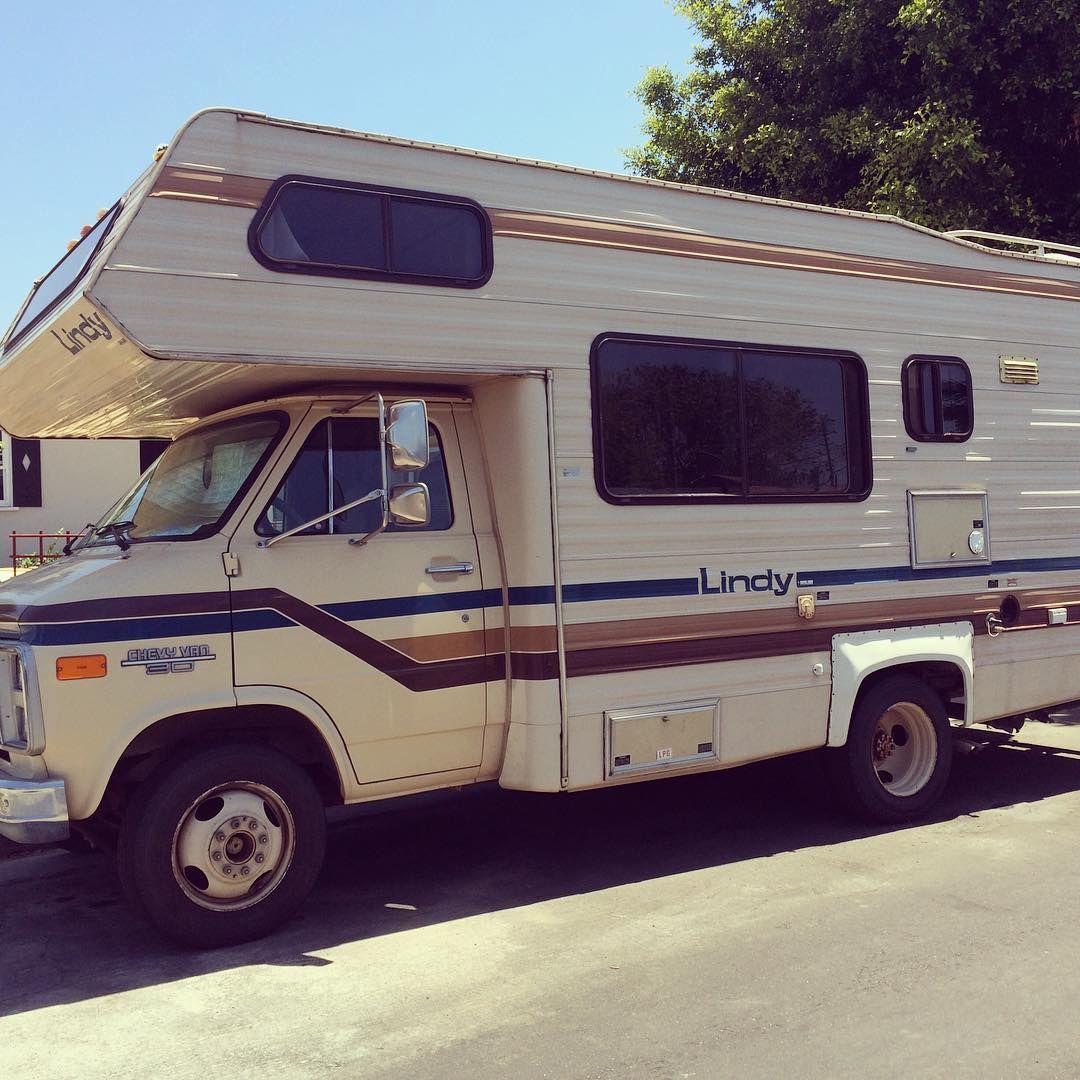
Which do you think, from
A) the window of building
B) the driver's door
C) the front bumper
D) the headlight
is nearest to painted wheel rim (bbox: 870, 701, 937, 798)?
the driver's door

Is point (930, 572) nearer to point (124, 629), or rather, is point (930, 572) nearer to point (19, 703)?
point (124, 629)

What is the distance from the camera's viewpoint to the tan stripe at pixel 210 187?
466cm

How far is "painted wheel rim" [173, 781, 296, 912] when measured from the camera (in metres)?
4.73

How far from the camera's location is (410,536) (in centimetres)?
532

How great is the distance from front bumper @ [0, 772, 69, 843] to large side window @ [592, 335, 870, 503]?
9.07 ft

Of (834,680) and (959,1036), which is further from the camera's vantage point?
(834,680)

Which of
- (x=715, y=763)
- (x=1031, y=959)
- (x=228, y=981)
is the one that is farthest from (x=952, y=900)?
(x=228, y=981)

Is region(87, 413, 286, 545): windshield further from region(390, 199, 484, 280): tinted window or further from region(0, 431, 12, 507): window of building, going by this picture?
region(0, 431, 12, 507): window of building

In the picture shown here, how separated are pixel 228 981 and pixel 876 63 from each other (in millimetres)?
10438

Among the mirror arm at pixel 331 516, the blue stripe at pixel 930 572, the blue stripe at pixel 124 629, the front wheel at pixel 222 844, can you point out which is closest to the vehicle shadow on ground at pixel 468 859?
the front wheel at pixel 222 844

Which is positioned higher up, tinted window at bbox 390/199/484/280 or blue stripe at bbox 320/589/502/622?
tinted window at bbox 390/199/484/280

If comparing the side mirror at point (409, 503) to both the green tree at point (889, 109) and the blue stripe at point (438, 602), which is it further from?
the green tree at point (889, 109)

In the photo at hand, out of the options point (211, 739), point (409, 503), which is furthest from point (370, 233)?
point (211, 739)

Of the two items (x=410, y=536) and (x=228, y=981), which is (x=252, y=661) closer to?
(x=410, y=536)
